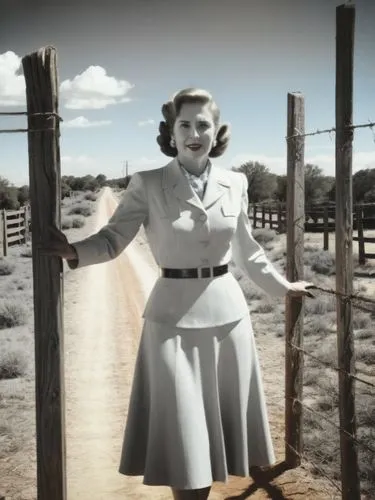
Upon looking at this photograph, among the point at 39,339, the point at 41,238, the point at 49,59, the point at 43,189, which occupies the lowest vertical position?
the point at 39,339

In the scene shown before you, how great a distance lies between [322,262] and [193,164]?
10238mm

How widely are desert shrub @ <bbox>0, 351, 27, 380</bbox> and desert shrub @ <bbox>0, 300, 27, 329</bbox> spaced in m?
1.86

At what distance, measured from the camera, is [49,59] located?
2307 millimetres

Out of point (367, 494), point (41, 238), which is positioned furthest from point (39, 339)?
point (367, 494)

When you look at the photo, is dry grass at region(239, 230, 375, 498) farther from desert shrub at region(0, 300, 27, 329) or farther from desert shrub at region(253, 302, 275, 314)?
desert shrub at region(0, 300, 27, 329)

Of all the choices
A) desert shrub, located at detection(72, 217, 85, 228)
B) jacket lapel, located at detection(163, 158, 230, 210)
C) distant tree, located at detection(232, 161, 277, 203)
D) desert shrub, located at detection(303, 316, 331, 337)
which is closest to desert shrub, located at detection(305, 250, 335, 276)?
desert shrub, located at detection(303, 316, 331, 337)

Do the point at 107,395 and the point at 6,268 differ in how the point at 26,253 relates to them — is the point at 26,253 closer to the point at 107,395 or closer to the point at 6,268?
the point at 6,268

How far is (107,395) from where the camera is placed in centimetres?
492

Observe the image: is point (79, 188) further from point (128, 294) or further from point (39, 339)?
point (39, 339)

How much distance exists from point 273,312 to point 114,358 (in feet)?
10.1

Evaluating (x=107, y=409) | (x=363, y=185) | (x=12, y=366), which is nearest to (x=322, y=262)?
(x=12, y=366)

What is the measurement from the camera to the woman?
2.46 meters

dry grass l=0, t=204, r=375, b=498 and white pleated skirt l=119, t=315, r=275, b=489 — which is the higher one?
white pleated skirt l=119, t=315, r=275, b=489

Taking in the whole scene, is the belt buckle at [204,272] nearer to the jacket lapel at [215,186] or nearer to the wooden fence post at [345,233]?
the jacket lapel at [215,186]
